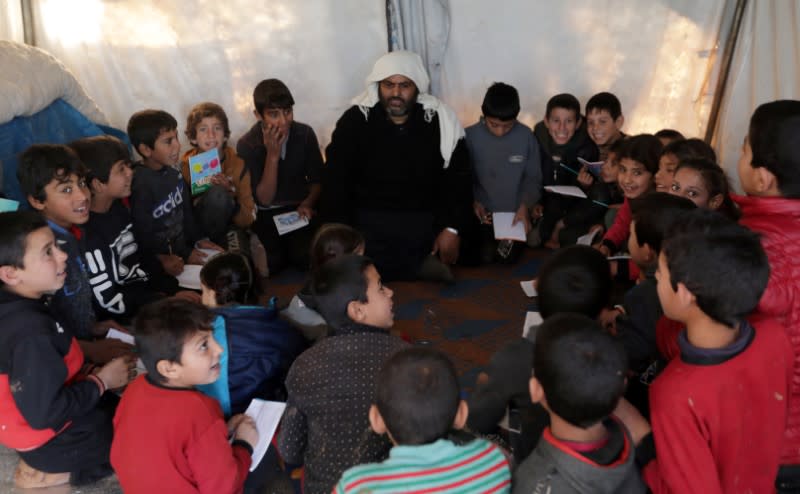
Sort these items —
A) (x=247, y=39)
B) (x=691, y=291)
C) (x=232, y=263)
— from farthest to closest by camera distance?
1. (x=247, y=39)
2. (x=232, y=263)
3. (x=691, y=291)

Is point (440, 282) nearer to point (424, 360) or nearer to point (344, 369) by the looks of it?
point (344, 369)

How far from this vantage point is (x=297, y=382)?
178 cm

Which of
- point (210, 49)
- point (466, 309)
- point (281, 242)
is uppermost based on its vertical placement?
point (210, 49)

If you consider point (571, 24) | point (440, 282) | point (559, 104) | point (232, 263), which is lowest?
point (440, 282)

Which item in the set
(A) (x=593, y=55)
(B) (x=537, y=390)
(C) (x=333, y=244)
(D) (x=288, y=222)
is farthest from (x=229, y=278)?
(A) (x=593, y=55)

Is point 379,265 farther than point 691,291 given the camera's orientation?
Yes

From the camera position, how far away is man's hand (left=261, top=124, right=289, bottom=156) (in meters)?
3.81

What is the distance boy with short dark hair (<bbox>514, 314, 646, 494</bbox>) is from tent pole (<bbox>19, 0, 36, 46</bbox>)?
388 cm

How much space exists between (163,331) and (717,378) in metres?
1.40

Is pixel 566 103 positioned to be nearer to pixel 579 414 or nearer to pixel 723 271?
pixel 723 271

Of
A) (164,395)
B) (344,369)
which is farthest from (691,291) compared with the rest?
(164,395)

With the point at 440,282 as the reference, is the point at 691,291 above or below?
above

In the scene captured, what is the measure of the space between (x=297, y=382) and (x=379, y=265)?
74.4 inches

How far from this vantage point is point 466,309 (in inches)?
130
